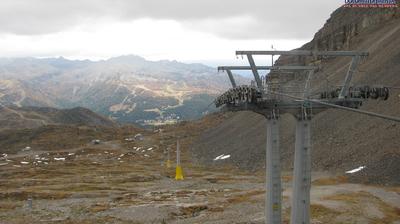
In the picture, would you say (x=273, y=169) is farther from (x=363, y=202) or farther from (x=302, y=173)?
(x=363, y=202)

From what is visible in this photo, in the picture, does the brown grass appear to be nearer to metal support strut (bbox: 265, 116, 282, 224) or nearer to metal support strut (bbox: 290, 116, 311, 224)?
metal support strut (bbox: 265, 116, 282, 224)

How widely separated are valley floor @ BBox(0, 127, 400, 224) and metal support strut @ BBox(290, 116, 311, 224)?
14685 mm

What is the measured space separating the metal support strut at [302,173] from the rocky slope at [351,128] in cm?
413

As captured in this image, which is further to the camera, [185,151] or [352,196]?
[185,151]

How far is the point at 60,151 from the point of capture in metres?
171

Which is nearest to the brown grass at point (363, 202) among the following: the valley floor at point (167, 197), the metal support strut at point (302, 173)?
the valley floor at point (167, 197)

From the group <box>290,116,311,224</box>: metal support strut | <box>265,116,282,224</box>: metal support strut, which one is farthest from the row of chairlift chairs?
<box>290,116,311,224</box>: metal support strut

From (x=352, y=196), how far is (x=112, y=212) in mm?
27531

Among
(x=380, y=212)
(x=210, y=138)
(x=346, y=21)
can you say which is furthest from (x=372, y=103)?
(x=346, y=21)

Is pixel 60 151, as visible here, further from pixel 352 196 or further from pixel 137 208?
pixel 352 196

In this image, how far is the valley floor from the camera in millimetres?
48812
